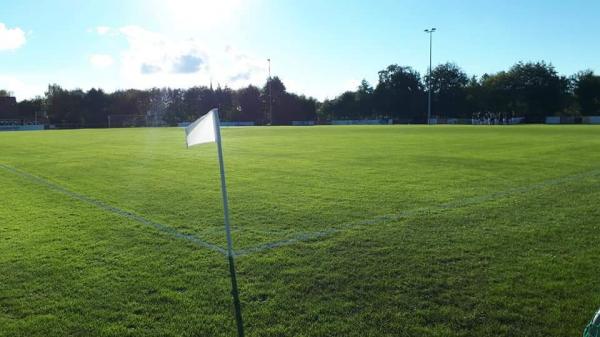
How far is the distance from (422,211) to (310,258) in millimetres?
2812

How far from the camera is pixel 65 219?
707 centimetres

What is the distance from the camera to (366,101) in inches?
4222

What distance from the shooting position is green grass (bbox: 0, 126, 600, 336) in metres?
3.68

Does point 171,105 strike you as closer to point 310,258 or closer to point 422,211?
point 422,211

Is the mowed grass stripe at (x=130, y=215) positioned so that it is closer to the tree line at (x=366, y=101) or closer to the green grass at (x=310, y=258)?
the green grass at (x=310, y=258)

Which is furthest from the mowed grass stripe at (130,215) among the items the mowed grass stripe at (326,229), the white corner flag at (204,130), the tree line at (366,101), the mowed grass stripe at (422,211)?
the tree line at (366,101)

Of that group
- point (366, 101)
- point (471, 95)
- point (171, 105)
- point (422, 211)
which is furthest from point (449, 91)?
point (422, 211)

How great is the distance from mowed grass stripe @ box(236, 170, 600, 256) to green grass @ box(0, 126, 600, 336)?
29mm

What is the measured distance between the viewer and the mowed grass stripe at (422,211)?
5.56 m

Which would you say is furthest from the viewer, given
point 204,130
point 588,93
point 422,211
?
point 588,93

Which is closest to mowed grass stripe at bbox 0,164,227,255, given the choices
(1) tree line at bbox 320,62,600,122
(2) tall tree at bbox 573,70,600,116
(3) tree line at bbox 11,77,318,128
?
(1) tree line at bbox 320,62,600,122

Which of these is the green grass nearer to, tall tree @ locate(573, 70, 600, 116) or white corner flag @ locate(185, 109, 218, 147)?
white corner flag @ locate(185, 109, 218, 147)

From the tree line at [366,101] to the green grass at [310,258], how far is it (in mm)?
77747

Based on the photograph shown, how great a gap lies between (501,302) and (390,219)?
284cm
